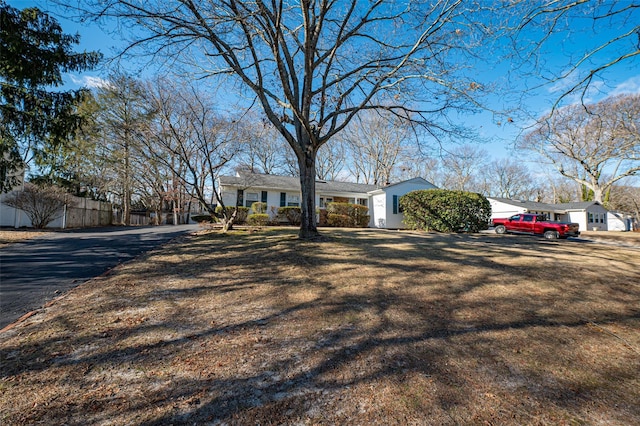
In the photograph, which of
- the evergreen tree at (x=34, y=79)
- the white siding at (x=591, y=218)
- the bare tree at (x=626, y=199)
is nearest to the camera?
the evergreen tree at (x=34, y=79)

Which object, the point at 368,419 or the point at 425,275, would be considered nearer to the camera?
the point at 368,419

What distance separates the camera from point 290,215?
58.2 feet

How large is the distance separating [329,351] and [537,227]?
16.7m

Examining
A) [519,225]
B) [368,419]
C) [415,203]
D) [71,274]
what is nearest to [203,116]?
[71,274]

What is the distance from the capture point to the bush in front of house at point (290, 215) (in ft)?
57.7

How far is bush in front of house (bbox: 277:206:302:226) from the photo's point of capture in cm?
1758

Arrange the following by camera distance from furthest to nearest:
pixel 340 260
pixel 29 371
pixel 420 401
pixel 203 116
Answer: pixel 203 116, pixel 340 260, pixel 29 371, pixel 420 401

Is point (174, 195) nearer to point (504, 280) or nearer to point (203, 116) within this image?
point (203, 116)

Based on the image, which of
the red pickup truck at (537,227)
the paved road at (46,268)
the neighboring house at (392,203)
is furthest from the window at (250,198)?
the red pickup truck at (537,227)

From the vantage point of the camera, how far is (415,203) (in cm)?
1592

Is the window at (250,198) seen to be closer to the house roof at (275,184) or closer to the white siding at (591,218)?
the house roof at (275,184)

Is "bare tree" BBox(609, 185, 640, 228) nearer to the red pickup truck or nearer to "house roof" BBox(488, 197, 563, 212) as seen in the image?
"house roof" BBox(488, 197, 563, 212)

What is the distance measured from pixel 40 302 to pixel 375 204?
18.2 m

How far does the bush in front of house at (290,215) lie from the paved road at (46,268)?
929cm
